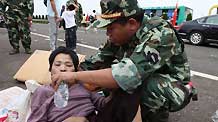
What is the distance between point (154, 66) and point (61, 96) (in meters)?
0.74

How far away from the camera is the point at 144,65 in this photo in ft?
7.09

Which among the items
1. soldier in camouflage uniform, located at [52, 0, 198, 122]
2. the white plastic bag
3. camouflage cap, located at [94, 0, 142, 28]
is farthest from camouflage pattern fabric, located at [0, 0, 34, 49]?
camouflage cap, located at [94, 0, 142, 28]

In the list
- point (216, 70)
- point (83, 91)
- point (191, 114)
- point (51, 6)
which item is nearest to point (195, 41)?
point (216, 70)

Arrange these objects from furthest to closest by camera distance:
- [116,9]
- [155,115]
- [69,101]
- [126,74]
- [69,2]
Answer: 1. [69,2]
2. [69,101]
3. [155,115]
4. [116,9]
5. [126,74]

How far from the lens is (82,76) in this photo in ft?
7.27

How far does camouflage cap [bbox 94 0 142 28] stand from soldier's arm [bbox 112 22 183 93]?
0.56ft

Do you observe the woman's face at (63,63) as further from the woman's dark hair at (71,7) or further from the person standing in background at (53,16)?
the woman's dark hair at (71,7)

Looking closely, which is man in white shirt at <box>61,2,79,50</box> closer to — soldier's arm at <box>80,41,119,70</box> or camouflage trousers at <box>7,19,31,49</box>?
camouflage trousers at <box>7,19,31,49</box>

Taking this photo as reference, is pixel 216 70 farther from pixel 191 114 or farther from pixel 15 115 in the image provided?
pixel 15 115

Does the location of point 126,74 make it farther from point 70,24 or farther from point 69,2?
point 69,2

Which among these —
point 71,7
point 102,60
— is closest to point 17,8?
point 71,7

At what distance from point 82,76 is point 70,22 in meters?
5.95

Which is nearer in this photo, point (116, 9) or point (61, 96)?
point (116, 9)

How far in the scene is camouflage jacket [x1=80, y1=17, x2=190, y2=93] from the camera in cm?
215
